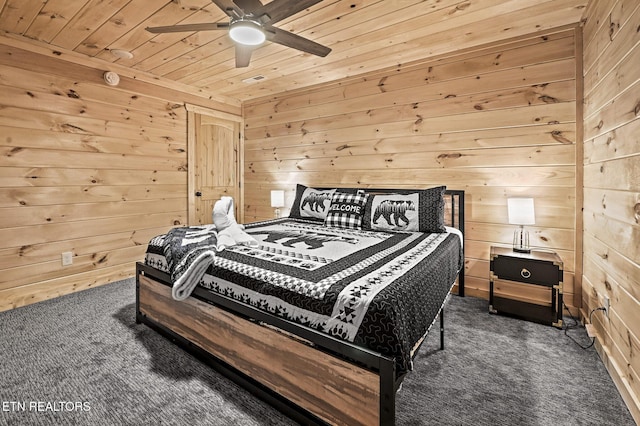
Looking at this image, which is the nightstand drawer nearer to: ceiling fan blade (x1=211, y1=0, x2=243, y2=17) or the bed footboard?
the bed footboard

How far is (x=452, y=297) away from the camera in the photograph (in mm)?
3084

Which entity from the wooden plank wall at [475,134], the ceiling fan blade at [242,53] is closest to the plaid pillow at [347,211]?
the wooden plank wall at [475,134]

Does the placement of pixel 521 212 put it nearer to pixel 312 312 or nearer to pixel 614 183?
pixel 614 183

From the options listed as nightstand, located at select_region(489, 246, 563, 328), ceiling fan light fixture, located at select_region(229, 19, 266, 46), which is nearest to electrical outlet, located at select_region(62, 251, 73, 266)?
ceiling fan light fixture, located at select_region(229, 19, 266, 46)

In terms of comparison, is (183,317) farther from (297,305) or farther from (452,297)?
(452,297)

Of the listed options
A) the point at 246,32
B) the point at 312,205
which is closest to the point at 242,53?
the point at 246,32

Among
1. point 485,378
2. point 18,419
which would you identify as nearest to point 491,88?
point 485,378

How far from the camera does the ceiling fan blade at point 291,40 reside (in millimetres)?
2146

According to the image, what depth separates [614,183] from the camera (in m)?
1.86

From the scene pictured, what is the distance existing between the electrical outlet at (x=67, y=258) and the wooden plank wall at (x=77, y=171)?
3 cm

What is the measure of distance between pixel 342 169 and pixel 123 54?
101 inches

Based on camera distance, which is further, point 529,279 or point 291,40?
point 529,279

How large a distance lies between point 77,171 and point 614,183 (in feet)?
14.3

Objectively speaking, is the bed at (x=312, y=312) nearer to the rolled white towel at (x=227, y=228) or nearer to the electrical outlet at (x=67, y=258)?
the rolled white towel at (x=227, y=228)
